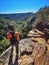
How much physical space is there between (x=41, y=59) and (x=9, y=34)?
1.91 metres

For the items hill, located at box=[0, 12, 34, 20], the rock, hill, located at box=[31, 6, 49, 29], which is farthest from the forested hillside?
hill, located at box=[0, 12, 34, 20]

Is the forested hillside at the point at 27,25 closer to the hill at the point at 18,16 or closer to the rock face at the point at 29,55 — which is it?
the rock face at the point at 29,55

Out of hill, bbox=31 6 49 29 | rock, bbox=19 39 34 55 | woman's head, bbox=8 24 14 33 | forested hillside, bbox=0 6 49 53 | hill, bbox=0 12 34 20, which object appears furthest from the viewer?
hill, bbox=0 12 34 20

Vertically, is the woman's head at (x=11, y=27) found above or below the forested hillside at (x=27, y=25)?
above

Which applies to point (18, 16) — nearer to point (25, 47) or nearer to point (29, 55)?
point (25, 47)

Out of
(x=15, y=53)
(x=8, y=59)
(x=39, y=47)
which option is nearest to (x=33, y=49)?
(x=39, y=47)

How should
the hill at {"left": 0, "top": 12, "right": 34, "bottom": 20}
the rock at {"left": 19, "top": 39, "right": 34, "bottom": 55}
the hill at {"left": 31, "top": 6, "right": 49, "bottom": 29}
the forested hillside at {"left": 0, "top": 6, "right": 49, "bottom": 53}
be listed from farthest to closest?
1. the hill at {"left": 0, "top": 12, "right": 34, "bottom": 20}
2. the forested hillside at {"left": 0, "top": 6, "right": 49, "bottom": 53}
3. the hill at {"left": 31, "top": 6, "right": 49, "bottom": 29}
4. the rock at {"left": 19, "top": 39, "right": 34, "bottom": 55}

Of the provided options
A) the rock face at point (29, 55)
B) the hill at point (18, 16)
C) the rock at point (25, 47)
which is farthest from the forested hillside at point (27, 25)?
the hill at point (18, 16)

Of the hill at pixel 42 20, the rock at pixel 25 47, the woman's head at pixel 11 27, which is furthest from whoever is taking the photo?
the hill at pixel 42 20

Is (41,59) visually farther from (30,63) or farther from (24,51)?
(24,51)

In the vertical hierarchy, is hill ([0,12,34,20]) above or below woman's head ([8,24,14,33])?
below

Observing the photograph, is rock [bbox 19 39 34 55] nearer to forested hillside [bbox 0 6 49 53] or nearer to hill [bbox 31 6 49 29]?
forested hillside [bbox 0 6 49 53]

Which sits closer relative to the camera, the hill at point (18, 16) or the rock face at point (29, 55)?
the rock face at point (29, 55)

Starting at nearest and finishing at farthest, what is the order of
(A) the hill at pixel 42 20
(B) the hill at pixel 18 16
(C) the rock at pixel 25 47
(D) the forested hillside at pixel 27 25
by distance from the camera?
(C) the rock at pixel 25 47 → (A) the hill at pixel 42 20 → (D) the forested hillside at pixel 27 25 → (B) the hill at pixel 18 16
